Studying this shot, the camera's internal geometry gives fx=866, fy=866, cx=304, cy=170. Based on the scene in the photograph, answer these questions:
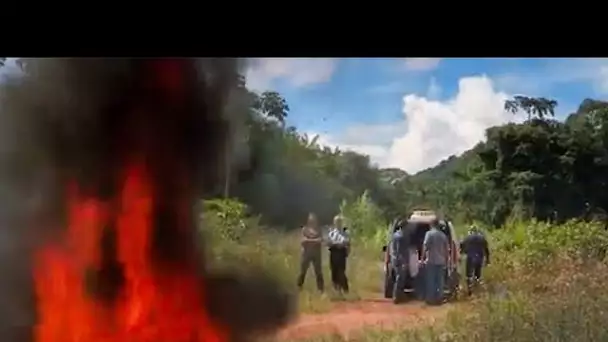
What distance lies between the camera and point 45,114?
5.14 ft

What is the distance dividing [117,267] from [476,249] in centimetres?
65

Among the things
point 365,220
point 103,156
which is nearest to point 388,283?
point 365,220

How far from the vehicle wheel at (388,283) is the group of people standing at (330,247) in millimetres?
70

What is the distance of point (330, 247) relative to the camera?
1.55 m

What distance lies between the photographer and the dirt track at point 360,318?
61.2 inches

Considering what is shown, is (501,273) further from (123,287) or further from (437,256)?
(123,287)

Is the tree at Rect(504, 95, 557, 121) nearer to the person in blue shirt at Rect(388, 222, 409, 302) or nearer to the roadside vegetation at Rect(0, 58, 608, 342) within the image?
the roadside vegetation at Rect(0, 58, 608, 342)

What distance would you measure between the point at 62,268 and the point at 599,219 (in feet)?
3.17

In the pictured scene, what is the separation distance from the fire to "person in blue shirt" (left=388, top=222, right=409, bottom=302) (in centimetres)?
32

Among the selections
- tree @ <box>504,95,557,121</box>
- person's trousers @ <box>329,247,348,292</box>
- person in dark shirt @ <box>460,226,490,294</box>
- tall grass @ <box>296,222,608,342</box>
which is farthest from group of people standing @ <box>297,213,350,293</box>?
tree @ <box>504,95,557,121</box>

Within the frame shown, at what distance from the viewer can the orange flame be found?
1571 millimetres
